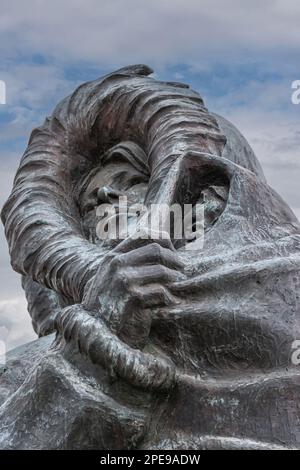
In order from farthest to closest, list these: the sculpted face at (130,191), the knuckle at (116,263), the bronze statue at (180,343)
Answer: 1. the sculpted face at (130,191)
2. the knuckle at (116,263)
3. the bronze statue at (180,343)

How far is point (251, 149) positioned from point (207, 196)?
913mm

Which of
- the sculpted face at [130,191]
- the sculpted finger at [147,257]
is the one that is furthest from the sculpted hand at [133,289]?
the sculpted face at [130,191]

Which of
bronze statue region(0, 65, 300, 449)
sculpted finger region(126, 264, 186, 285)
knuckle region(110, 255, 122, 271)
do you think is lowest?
bronze statue region(0, 65, 300, 449)

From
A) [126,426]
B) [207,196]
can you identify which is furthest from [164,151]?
[126,426]

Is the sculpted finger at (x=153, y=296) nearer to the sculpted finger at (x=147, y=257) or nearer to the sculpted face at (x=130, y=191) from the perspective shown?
the sculpted finger at (x=147, y=257)

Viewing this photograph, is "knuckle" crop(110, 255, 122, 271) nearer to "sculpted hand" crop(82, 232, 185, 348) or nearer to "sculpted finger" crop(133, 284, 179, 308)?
"sculpted hand" crop(82, 232, 185, 348)

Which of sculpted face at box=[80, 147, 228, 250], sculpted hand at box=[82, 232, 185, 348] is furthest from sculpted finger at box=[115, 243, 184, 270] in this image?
sculpted face at box=[80, 147, 228, 250]

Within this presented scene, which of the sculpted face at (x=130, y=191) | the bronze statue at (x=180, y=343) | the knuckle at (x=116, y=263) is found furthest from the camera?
the sculpted face at (x=130, y=191)

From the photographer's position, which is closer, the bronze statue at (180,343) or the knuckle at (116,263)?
the bronze statue at (180,343)

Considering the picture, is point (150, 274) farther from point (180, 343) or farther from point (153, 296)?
point (180, 343)

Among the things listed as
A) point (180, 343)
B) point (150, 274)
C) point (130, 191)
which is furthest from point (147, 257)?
point (130, 191)

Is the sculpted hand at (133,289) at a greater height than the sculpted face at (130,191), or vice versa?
the sculpted face at (130,191)

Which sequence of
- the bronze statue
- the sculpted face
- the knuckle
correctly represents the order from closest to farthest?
1. the bronze statue
2. the knuckle
3. the sculpted face
